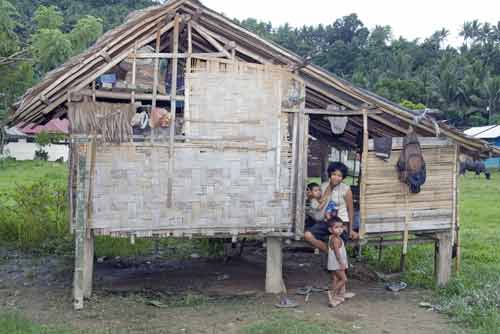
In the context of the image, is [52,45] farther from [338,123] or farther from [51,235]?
[338,123]

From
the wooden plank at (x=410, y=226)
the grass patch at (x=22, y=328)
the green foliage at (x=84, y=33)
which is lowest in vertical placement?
the grass patch at (x=22, y=328)

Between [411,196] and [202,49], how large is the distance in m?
3.38

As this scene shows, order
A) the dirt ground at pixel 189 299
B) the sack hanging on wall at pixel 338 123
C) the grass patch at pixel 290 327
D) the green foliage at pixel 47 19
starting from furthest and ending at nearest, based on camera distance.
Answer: the green foliage at pixel 47 19, the sack hanging on wall at pixel 338 123, the dirt ground at pixel 189 299, the grass patch at pixel 290 327

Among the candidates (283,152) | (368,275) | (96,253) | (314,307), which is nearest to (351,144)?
(368,275)

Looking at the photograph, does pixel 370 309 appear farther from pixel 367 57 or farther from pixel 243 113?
pixel 367 57

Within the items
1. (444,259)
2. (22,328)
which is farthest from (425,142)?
(22,328)

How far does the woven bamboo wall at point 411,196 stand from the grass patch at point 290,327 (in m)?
1.78

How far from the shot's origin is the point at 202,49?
24.0 feet

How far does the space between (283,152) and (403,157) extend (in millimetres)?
1657

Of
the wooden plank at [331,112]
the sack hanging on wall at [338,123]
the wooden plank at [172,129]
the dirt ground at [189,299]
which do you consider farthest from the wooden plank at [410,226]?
the wooden plank at [172,129]

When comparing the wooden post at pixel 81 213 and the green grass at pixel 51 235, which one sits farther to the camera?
the green grass at pixel 51 235

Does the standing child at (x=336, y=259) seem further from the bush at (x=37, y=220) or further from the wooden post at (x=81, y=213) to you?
the bush at (x=37, y=220)

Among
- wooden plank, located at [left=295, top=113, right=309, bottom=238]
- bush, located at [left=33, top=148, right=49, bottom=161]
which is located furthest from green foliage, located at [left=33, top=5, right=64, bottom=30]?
bush, located at [left=33, top=148, right=49, bottom=161]

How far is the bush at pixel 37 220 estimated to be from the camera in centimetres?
1047
